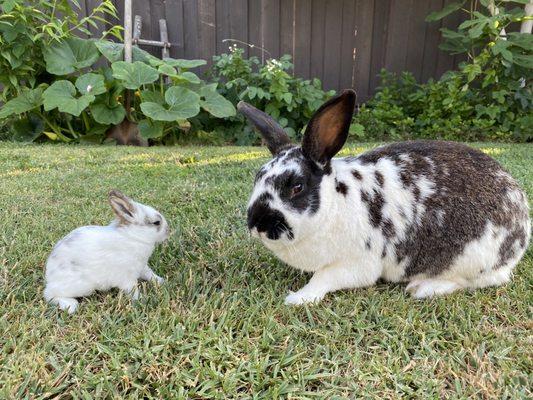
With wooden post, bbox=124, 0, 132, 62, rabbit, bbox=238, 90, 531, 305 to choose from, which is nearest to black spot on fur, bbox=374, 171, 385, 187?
rabbit, bbox=238, 90, 531, 305

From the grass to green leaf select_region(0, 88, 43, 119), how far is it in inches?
129

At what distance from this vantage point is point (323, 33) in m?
6.88

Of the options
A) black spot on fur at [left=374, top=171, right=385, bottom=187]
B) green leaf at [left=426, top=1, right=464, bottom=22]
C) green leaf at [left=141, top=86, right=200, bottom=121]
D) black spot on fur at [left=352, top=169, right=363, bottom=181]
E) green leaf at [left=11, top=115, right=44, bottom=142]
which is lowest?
green leaf at [left=11, top=115, right=44, bottom=142]

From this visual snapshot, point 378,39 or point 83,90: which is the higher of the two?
point 378,39

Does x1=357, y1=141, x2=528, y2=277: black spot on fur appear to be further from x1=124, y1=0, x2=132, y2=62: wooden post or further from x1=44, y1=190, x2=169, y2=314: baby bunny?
x1=124, y1=0, x2=132, y2=62: wooden post

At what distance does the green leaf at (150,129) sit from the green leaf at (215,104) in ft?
1.87

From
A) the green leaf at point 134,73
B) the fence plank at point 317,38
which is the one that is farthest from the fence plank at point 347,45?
the green leaf at point 134,73

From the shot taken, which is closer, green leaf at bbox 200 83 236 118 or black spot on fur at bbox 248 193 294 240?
black spot on fur at bbox 248 193 294 240

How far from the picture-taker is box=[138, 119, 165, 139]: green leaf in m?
5.07

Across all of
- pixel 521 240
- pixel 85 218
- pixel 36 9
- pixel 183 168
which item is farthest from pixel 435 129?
pixel 36 9

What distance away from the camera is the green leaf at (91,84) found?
4.96 metres

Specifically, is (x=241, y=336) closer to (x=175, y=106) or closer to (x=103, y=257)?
(x=103, y=257)

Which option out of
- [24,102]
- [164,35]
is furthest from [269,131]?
[164,35]

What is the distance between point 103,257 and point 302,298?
0.74 m
